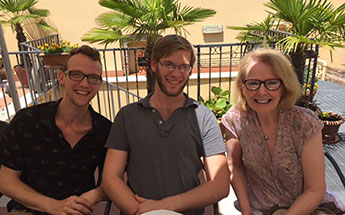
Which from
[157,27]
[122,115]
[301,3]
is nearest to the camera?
[122,115]

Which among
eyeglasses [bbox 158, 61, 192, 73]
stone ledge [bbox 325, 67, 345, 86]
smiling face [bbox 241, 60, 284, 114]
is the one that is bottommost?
stone ledge [bbox 325, 67, 345, 86]

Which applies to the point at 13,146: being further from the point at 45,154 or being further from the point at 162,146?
the point at 162,146

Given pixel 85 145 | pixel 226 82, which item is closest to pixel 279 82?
pixel 85 145

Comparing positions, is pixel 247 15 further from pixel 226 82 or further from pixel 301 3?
pixel 301 3

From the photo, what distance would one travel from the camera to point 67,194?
1417mm

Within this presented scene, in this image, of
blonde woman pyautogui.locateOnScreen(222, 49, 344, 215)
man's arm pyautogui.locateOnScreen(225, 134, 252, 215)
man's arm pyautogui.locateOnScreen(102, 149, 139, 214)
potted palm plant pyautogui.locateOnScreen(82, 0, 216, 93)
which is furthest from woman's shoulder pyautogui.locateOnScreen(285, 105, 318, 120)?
potted palm plant pyautogui.locateOnScreen(82, 0, 216, 93)

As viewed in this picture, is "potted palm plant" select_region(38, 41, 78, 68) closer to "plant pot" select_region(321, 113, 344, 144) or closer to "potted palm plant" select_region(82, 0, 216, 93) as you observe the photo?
"potted palm plant" select_region(82, 0, 216, 93)

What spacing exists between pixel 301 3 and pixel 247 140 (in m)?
2.60

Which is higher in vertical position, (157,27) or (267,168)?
(157,27)

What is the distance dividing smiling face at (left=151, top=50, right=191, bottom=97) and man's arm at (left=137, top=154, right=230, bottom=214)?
45cm

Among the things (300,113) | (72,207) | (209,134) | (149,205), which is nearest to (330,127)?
(300,113)

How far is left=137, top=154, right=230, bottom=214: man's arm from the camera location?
124cm

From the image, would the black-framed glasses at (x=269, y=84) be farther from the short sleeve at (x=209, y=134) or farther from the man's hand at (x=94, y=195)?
the man's hand at (x=94, y=195)

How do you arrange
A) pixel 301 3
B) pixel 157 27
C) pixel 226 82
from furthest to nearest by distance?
pixel 226 82 → pixel 157 27 → pixel 301 3
